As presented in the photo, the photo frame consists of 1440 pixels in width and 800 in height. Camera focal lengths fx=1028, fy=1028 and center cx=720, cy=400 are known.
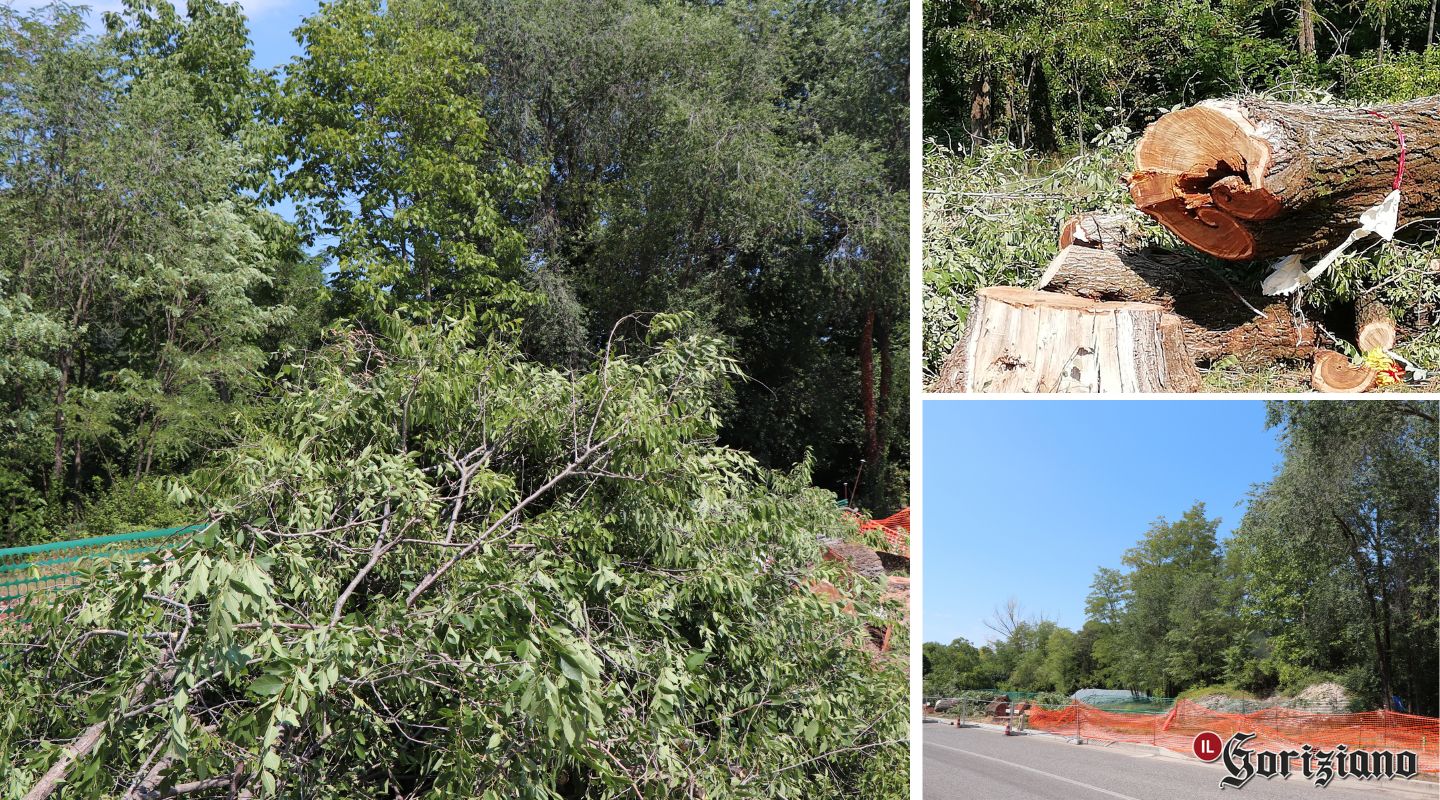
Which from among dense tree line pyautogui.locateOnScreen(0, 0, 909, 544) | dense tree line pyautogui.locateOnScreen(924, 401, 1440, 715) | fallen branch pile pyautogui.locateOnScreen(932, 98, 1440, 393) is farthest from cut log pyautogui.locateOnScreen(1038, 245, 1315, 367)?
dense tree line pyautogui.locateOnScreen(0, 0, 909, 544)

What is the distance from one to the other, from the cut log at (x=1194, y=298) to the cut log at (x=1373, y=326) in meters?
0.18

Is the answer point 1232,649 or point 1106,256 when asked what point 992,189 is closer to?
point 1106,256

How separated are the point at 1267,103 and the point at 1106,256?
2.72 ft

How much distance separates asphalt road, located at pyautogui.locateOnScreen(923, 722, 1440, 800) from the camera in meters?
3.34

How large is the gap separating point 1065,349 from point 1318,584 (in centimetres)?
193

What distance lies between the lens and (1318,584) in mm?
4316

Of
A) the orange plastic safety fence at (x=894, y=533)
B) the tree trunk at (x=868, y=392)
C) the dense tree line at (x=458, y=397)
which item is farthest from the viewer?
the tree trunk at (x=868, y=392)

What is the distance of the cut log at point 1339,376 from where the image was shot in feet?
13.1

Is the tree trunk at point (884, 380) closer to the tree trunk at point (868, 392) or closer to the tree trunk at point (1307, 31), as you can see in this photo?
the tree trunk at point (868, 392)

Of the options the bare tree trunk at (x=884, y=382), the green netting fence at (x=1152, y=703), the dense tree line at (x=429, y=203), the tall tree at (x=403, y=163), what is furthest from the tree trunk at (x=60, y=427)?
the green netting fence at (x=1152, y=703)

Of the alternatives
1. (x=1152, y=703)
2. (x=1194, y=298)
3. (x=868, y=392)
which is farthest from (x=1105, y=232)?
(x=868, y=392)

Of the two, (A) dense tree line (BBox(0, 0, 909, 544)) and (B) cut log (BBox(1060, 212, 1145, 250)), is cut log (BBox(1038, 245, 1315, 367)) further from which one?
(A) dense tree line (BBox(0, 0, 909, 544))

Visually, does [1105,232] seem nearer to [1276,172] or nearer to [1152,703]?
[1276,172]

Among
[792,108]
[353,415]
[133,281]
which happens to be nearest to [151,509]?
[133,281]
